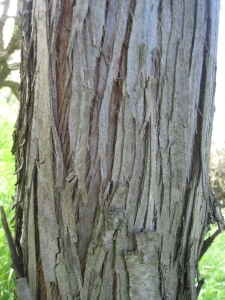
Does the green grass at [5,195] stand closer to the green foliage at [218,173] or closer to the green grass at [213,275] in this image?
the green grass at [213,275]

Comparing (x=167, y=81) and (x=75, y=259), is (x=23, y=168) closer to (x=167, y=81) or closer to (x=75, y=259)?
(x=75, y=259)

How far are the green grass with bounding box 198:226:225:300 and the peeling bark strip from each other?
4.06 feet

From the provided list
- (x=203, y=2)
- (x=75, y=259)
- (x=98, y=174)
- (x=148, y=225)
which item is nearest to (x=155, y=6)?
(x=203, y=2)

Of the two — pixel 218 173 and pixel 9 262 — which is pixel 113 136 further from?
pixel 218 173

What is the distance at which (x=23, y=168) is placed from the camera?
4.34ft

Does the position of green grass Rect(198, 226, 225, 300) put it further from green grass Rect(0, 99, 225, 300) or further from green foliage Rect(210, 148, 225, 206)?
green foliage Rect(210, 148, 225, 206)

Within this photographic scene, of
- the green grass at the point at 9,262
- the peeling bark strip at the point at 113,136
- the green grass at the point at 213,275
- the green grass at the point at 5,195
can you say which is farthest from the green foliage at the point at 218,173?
the peeling bark strip at the point at 113,136

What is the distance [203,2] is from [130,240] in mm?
901

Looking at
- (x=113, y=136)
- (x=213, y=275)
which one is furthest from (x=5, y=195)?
(x=113, y=136)

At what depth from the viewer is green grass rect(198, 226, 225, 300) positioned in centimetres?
232

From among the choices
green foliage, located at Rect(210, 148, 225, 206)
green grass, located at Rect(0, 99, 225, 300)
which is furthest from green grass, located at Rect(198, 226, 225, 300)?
green foliage, located at Rect(210, 148, 225, 206)

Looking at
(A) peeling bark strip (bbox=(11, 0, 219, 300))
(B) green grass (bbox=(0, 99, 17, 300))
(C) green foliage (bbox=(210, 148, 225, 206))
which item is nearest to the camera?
(A) peeling bark strip (bbox=(11, 0, 219, 300))

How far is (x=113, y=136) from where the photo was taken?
117 cm

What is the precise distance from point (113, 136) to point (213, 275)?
6.58 ft
